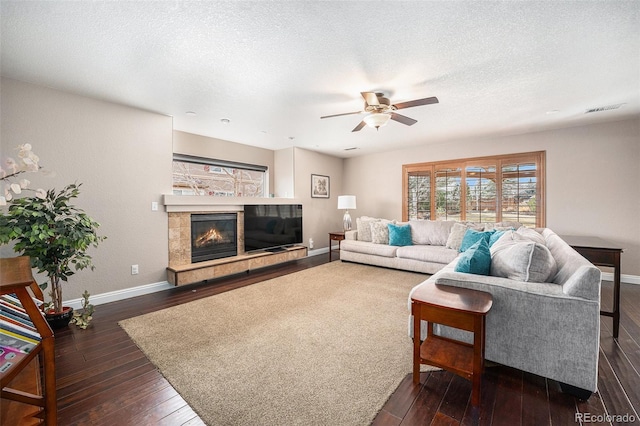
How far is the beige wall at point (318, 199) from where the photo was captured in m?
6.00

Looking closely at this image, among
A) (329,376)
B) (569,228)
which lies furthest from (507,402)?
(569,228)

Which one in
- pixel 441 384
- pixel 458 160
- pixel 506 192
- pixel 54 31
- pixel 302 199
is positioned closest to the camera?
pixel 441 384

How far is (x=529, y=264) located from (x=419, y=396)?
119 cm

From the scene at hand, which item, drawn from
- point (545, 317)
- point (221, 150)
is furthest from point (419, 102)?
point (221, 150)

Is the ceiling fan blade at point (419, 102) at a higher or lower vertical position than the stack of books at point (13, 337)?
higher

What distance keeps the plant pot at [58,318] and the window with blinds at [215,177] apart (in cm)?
231

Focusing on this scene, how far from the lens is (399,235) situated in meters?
5.11

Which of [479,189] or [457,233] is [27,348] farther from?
[479,189]

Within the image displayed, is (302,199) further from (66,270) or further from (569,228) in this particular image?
(569,228)

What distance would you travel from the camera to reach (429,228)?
5.10 meters

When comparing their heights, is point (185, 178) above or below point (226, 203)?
above

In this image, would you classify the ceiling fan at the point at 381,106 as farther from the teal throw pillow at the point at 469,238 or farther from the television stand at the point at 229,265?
the television stand at the point at 229,265

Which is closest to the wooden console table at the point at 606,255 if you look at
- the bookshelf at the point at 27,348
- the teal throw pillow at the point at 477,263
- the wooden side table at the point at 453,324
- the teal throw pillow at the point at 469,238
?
the teal throw pillow at the point at 469,238

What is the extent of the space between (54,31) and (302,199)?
4465 mm
